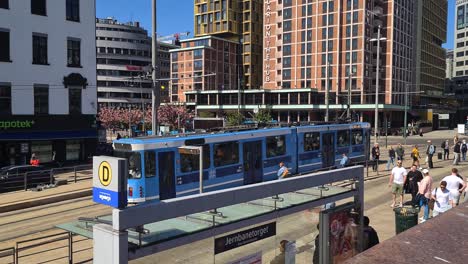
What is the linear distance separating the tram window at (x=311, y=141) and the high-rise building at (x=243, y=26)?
99092mm

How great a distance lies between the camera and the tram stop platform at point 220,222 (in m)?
4.99

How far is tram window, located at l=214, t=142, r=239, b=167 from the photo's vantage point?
19.4m

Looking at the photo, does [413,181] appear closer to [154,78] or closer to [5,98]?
[154,78]

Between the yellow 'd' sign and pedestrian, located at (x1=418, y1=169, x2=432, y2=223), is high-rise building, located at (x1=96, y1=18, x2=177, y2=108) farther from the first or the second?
the yellow 'd' sign

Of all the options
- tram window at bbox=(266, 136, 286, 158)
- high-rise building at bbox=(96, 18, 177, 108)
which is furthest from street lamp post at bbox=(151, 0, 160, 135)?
high-rise building at bbox=(96, 18, 177, 108)

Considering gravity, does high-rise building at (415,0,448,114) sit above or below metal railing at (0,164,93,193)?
above

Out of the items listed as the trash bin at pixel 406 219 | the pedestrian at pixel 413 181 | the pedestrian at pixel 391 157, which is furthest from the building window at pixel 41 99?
the trash bin at pixel 406 219

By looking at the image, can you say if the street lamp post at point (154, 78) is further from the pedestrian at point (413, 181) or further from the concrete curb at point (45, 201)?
the pedestrian at point (413, 181)

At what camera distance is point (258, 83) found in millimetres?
128375

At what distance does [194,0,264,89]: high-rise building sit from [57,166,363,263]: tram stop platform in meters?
118

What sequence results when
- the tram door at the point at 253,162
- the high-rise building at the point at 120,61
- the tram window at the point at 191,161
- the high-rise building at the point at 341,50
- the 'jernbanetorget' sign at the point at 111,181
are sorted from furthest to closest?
1. the high-rise building at the point at 120,61
2. the high-rise building at the point at 341,50
3. the tram door at the point at 253,162
4. the tram window at the point at 191,161
5. the 'jernbanetorget' sign at the point at 111,181

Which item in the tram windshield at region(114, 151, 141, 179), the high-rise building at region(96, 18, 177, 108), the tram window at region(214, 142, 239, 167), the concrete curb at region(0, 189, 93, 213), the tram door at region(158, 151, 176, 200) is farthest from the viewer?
the high-rise building at region(96, 18, 177, 108)

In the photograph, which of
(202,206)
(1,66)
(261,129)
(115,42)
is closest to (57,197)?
(261,129)

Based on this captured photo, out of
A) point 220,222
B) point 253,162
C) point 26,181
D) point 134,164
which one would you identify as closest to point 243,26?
point 26,181
